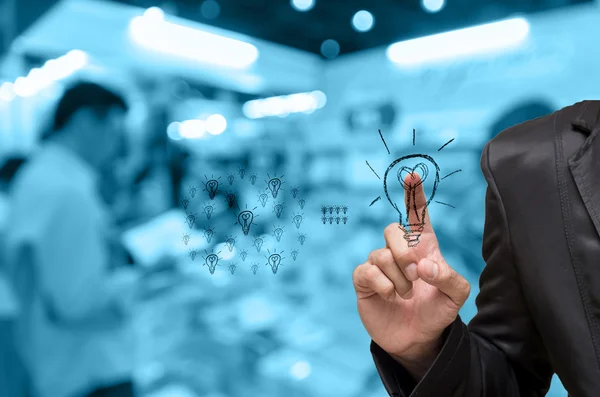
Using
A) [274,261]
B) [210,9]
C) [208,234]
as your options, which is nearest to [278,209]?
[274,261]

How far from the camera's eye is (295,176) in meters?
1.90

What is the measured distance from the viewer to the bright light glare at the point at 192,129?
1.59m

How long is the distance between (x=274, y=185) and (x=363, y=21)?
0.83 metres

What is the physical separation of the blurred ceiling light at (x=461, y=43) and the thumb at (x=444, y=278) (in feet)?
4.67

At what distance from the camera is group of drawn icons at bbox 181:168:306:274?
162cm

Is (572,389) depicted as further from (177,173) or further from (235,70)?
(235,70)

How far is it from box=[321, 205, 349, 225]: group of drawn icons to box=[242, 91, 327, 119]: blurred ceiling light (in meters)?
0.44

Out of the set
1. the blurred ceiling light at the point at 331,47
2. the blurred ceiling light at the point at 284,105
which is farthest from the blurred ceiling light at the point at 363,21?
the blurred ceiling light at the point at 284,105

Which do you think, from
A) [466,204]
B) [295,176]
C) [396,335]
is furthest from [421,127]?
[396,335]

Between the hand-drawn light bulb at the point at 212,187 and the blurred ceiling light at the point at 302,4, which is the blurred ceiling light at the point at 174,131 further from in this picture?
the blurred ceiling light at the point at 302,4

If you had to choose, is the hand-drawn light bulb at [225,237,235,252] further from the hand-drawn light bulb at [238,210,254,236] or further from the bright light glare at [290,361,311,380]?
the bright light glare at [290,361,311,380]

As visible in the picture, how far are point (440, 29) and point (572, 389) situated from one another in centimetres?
152

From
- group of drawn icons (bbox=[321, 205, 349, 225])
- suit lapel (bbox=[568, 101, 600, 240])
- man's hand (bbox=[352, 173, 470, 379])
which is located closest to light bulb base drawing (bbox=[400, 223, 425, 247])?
man's hand (bbox=[352, 173, 470, 379])

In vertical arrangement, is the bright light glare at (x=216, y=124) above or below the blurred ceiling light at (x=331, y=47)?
below
